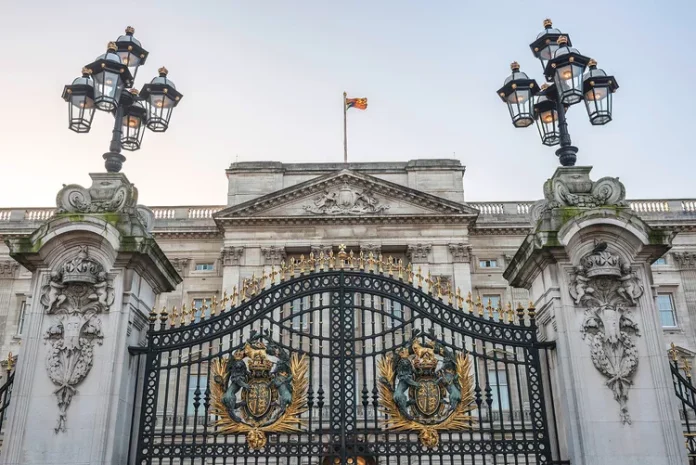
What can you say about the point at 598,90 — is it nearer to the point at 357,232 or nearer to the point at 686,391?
the point at 686,391

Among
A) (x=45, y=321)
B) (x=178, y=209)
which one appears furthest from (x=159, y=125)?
(x=178, y=209)

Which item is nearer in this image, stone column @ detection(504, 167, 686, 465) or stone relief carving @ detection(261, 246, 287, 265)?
stone column @ detection(504, 167, 686, 465)

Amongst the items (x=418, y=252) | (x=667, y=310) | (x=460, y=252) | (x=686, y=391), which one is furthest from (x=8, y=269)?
(x=667, y=310)

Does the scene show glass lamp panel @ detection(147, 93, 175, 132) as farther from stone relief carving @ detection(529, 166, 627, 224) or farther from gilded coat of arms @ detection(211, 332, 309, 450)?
stone relief carving @ detection(529, 166, 627, 224)

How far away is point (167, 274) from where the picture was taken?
10680mm

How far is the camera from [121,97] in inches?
410

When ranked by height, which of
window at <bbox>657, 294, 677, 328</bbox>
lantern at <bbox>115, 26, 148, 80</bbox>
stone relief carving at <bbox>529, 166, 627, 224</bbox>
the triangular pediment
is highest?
the triangular pediment

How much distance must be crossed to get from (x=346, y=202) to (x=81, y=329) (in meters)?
29.3

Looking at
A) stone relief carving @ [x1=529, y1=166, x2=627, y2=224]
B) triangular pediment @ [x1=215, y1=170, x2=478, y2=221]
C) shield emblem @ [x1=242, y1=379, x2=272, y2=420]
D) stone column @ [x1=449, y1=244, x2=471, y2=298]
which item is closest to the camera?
shield emblem @ [x1=242, y1=379, x2=272, y2=420]

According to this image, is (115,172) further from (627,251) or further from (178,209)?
(178,209)

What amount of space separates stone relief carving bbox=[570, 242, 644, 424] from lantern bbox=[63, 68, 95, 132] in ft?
25.8

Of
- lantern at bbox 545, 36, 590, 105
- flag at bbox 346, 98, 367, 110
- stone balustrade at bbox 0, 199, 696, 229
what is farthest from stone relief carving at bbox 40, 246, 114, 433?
flag at bbox 346, 98, 367, 110

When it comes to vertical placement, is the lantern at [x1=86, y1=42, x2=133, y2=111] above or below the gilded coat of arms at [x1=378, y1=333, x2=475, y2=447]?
above

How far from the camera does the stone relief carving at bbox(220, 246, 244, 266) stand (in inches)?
1468
